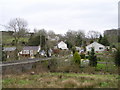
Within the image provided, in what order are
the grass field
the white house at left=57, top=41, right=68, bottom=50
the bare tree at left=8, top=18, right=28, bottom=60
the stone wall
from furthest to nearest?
the white house at left=57, top=41, right=68, bottom=50 → the bare tree at left=8, top=18, right=28, bottom=60 → the stone wall → the grass field

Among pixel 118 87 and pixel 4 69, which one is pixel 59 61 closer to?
pixel 4 69

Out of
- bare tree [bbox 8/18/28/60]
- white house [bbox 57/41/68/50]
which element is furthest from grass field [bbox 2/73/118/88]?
white house [bbox 57/41/68/50]

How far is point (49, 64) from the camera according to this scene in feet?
60.8

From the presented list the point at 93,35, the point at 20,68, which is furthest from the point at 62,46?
the point at 20,68

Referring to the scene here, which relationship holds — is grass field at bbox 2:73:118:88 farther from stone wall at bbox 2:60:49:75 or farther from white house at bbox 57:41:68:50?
white house at bbox 57:41:68:50

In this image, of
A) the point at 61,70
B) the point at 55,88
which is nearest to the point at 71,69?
the point at 61,70

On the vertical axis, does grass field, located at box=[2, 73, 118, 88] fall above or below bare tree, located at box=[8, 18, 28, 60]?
below

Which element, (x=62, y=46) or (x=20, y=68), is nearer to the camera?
(x=20, y=68)

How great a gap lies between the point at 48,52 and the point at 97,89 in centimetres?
2969

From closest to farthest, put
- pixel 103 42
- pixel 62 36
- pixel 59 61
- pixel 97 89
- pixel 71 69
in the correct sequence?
pixel 97 89 → pixel 71 69 → pixel 59 61 → pixel 103 42 → pixel 62 36

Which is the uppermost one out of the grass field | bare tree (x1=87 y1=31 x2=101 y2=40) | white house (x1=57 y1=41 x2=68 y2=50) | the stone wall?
bare tree (x1=87 y1=31 x2=101 y2=40)

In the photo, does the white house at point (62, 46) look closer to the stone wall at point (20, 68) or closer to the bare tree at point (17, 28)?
the bare tree at point (17, 28)

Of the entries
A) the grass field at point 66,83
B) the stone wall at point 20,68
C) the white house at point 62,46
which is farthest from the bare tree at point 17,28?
the white house at point 62,46

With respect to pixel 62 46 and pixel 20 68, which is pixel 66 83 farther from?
pixel 62 46
